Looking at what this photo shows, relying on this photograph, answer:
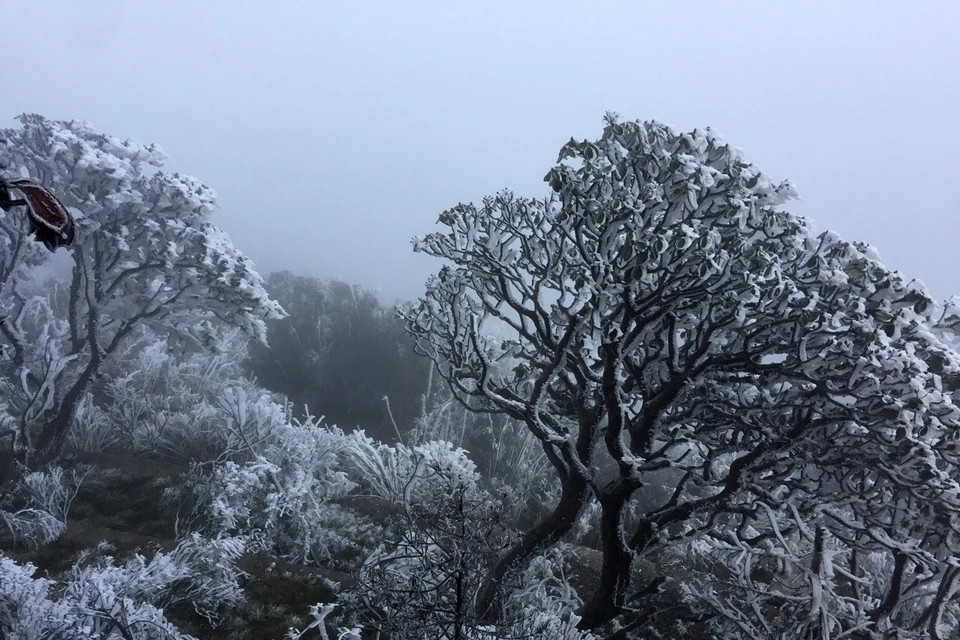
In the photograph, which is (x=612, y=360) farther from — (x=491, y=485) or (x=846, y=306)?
(x=491, y=485)

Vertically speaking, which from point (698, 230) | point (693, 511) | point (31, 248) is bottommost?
point (693, 511)

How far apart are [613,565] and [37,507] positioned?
9.81 m

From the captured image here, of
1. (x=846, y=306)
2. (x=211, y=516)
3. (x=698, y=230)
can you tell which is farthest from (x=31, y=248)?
(x=846, y=306)

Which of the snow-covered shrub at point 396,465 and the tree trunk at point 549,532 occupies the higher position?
the snow-covered shrub at point 396,465

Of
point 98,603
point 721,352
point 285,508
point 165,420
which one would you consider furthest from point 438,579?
point 165,420

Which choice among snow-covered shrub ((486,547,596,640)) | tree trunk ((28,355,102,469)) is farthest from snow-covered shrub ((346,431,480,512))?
tree trunk ((28,355,102,469))

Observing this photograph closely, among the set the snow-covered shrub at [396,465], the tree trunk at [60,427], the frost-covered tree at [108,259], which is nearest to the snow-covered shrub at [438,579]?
the snow-covered shrub at [396,465]

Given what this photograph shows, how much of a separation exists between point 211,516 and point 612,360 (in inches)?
299

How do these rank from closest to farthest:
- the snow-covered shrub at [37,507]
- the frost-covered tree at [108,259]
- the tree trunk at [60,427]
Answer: the snow-covered shrub at [37,507]
the frost-covered tree at [108,259]
the tree trunk at [60,427]

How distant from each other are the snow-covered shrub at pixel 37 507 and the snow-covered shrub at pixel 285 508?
2.31 m

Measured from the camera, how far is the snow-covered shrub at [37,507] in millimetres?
8203

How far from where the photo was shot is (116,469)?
1124cm

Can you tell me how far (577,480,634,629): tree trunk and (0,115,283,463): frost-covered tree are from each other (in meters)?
9.04

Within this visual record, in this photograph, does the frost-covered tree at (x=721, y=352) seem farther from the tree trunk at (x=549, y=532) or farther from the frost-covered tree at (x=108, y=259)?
the frost-covered tree at (x=108, y=259)
